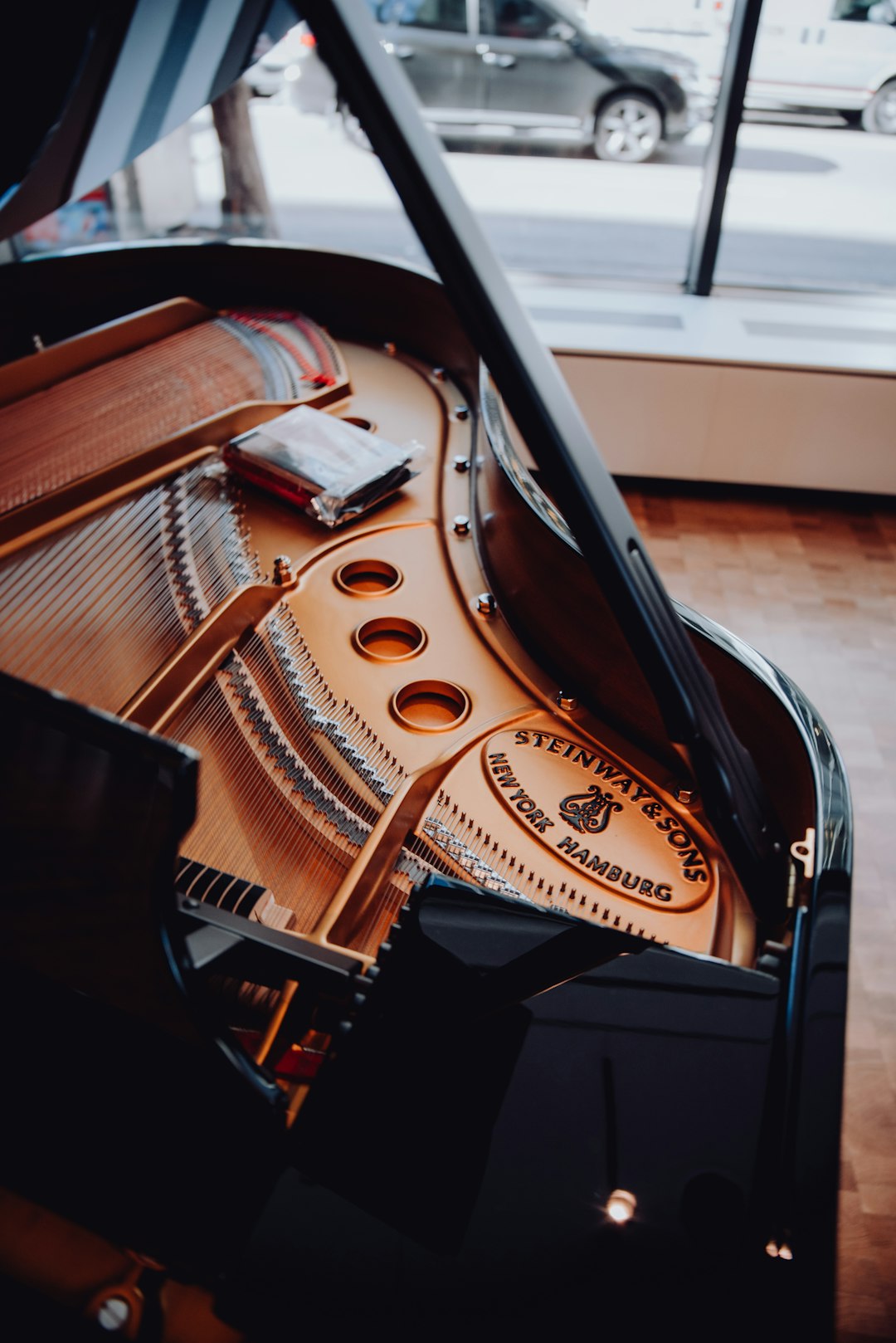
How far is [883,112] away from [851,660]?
290cm

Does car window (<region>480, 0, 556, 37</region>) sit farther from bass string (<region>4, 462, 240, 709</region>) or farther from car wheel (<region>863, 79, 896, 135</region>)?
bass string (<region>4, 462, 240, 709</region>)

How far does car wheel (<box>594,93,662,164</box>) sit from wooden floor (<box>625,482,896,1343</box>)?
80.4 inches

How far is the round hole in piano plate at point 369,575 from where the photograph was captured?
2.41 metres

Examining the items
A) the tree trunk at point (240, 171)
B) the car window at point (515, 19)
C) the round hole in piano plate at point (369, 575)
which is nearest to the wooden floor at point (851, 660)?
the round hole in piano plate at point (369, 575)

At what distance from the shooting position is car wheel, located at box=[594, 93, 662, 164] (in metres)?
5.06

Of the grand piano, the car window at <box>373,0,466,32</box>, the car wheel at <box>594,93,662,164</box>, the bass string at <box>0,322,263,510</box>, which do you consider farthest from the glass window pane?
the grand piano

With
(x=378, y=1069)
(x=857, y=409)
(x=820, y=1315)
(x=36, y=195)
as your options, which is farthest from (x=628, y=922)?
(x=857, y=409)

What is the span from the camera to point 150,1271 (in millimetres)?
1149

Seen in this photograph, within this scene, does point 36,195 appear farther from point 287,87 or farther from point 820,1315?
point 287,87

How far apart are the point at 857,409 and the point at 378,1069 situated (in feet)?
12.7

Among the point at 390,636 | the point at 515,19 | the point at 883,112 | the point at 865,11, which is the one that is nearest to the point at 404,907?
the point at 390,636

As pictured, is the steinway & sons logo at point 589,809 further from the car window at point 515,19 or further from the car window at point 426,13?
the car window at point 426,13

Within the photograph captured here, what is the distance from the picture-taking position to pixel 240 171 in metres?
5.34

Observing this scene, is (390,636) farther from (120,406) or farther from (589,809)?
(120,406)
